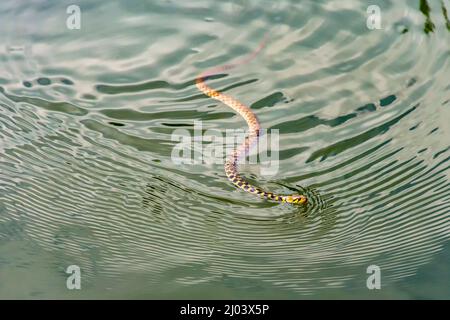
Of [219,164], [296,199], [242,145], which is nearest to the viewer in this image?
[296,199]

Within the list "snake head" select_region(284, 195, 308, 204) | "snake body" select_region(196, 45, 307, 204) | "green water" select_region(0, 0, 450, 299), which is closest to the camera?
"green water" select_region(0, 0, 450, 299)

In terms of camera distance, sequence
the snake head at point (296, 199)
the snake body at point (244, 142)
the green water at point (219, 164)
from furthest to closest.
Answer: the snake body at point (244, 142)
the snake head at point (296, 199)
the green water at point (219, 164)

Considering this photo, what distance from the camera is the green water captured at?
505 cm

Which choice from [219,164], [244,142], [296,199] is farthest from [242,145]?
[296,199]

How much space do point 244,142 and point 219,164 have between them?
1.35 feet

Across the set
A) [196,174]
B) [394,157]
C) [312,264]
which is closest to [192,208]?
[196,174]

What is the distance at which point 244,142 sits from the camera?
6355 millimetres

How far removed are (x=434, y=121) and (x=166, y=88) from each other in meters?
2.81

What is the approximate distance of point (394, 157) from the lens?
586 centimetres

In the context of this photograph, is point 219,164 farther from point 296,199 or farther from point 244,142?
point 296,199

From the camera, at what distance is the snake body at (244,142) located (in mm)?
5714

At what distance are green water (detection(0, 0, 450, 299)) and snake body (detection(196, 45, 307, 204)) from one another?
0.26ft

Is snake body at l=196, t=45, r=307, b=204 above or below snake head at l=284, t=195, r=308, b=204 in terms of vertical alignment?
above

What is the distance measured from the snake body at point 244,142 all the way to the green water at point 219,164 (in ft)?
0.26
